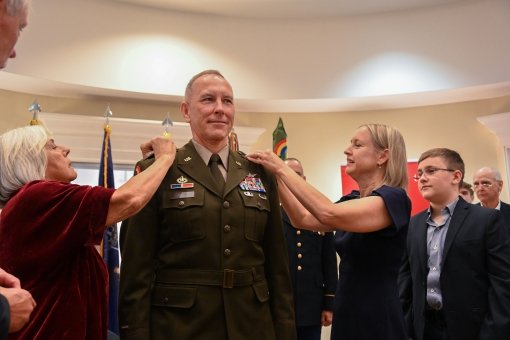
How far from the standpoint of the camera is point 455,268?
90.7 inches

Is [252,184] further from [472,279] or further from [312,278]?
[312,278]

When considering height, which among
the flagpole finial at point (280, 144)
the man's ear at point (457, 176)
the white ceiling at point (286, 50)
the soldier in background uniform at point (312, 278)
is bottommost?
the soldier in background uniform at point (312, 278)

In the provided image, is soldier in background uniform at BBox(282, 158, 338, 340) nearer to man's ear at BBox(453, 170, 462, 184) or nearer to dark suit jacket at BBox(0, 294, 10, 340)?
man's ear at BBox(453, 170, 462, 184)

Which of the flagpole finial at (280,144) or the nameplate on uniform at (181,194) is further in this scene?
the flagpole finial at (280,144)

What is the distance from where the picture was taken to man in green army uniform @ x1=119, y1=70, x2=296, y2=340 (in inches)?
61.7

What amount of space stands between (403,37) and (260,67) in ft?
4.14

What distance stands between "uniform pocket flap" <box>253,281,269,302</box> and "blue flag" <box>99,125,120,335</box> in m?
1.73

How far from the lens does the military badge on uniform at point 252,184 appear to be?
1737 mm

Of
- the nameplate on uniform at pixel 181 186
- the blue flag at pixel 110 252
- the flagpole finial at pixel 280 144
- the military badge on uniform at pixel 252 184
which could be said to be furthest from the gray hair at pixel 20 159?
the flagpole finial at pixel 280 144

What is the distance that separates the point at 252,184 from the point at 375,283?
1.97ft

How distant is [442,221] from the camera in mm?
2496

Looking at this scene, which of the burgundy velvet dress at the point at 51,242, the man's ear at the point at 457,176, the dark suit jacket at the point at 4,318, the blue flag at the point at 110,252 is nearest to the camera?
the dark suit jacket at the point at 4,318

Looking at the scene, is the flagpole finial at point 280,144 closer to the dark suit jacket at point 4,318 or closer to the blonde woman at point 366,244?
the blonde woman at point 366,244

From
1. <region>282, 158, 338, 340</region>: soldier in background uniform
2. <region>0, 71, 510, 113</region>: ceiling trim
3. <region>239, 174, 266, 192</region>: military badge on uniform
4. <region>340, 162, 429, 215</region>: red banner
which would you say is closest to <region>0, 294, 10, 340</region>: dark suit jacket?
<region>239, 174, 266, 192</region>: military badge on uniform
